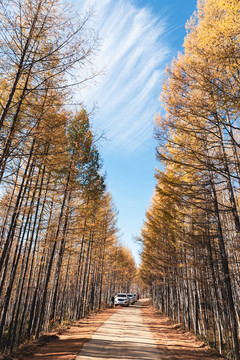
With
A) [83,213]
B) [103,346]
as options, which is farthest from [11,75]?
[103,346]

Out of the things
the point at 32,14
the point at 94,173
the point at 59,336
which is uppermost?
the point at 94,173

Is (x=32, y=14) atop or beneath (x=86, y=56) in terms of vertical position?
atop

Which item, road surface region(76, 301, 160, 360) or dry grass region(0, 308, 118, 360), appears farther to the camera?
road surface region(76, 301, 160, 360)

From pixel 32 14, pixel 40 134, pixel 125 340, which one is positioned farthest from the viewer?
pixel 125 340

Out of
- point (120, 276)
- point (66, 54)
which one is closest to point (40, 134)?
point (66, 54)

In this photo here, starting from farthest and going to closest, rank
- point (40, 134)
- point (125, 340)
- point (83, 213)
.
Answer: point (83, 213) < point (125, 340) < point (40, 134)

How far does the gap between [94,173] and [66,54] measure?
7563mm

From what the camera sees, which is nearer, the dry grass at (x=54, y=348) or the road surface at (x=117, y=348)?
the dry grass at (x=54, y=348)

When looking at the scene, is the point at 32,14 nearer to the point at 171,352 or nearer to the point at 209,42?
the point at 209,42

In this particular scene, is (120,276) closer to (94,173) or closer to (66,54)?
(94,173)

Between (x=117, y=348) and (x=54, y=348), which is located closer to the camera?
(x=54, y=348)

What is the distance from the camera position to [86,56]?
3.72 m

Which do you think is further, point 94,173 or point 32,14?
point 94,173

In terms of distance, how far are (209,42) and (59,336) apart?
1031 centimetres
